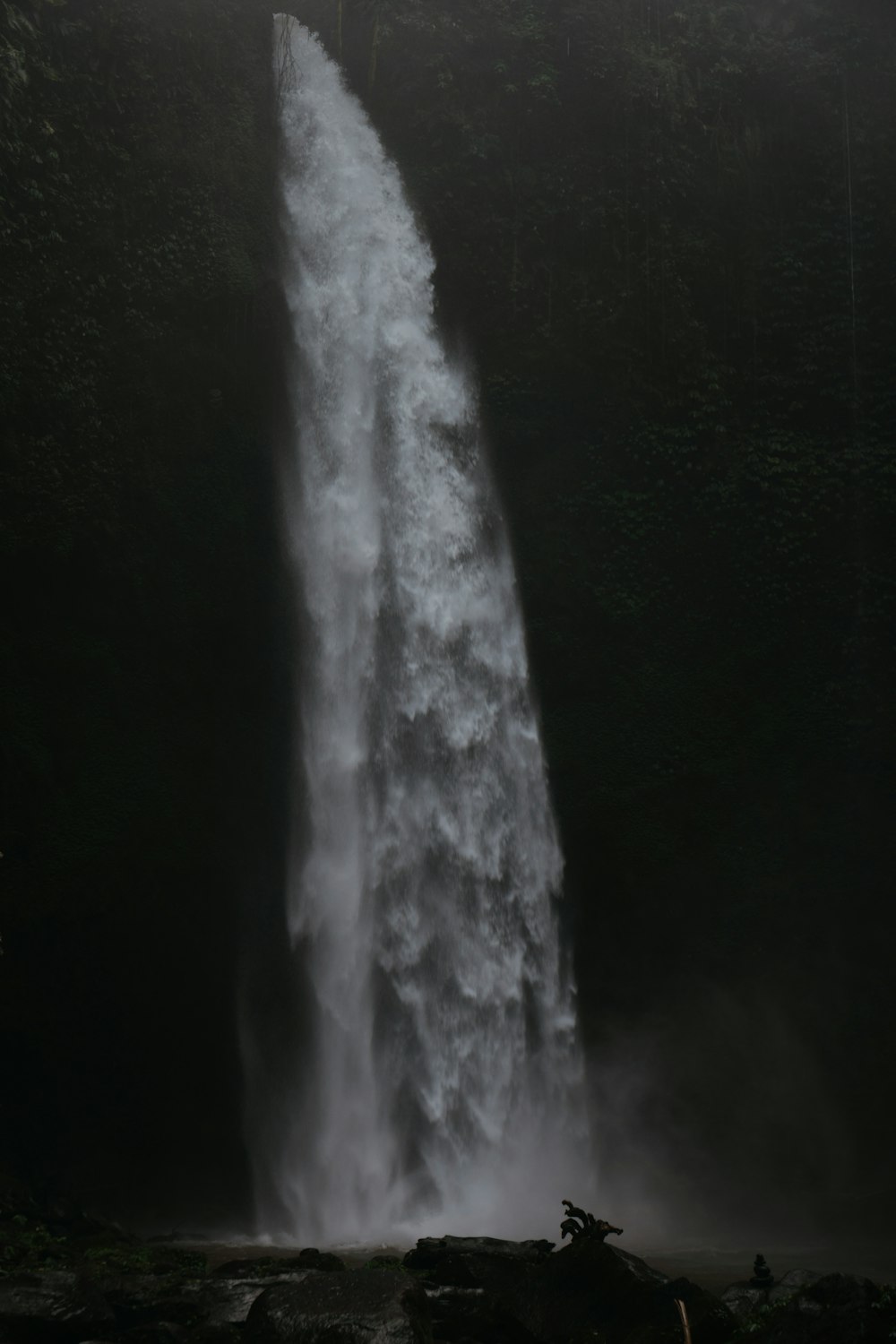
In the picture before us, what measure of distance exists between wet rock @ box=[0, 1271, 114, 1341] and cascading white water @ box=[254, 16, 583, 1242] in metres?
5.23

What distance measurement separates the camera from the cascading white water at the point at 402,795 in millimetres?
13953

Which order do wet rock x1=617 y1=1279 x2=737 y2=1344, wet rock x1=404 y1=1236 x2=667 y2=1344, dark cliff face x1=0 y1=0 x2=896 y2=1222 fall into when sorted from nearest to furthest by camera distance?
1. wet rock x1=617 y1=1279 x2=737 y2=1344
2. wet rock x1=404 y1=1236 x2=667 y2=1344
3. dark cliff face x1=0 y1=0 x2=896 y2=1222

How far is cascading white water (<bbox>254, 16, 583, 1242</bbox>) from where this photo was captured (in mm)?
13953

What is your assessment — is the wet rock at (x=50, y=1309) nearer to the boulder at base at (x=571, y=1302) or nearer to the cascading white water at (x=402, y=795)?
the boulder at base at (x=571, y=1302)

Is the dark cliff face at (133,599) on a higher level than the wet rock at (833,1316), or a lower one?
higher

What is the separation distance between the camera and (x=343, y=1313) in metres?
7.03

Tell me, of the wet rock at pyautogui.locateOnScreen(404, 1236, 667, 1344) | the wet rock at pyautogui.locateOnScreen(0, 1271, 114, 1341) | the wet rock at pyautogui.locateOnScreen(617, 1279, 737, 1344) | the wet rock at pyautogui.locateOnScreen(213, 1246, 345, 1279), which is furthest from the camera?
the wet rock at pyautogui.locateOnScreen(213, 1246, 345, 1279)

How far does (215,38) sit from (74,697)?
1081 centimetres

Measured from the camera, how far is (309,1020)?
14734mm

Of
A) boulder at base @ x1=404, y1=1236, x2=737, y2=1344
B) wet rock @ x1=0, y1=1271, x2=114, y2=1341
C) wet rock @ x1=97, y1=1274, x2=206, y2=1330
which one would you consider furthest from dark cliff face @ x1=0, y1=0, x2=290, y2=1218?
boulder at base @ x1=404, y1=1236, x2=737, y2=1344

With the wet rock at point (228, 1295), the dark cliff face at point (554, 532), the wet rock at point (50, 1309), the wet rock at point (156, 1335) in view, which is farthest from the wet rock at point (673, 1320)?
the dark cliff face at point (554, 532)

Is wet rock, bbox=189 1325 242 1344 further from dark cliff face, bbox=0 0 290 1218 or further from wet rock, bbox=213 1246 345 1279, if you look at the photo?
dark cliff face, bbox=0 0 290 1218

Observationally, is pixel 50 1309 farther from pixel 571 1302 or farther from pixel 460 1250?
pixel 571 1302

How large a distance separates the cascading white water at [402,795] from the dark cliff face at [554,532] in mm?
634
